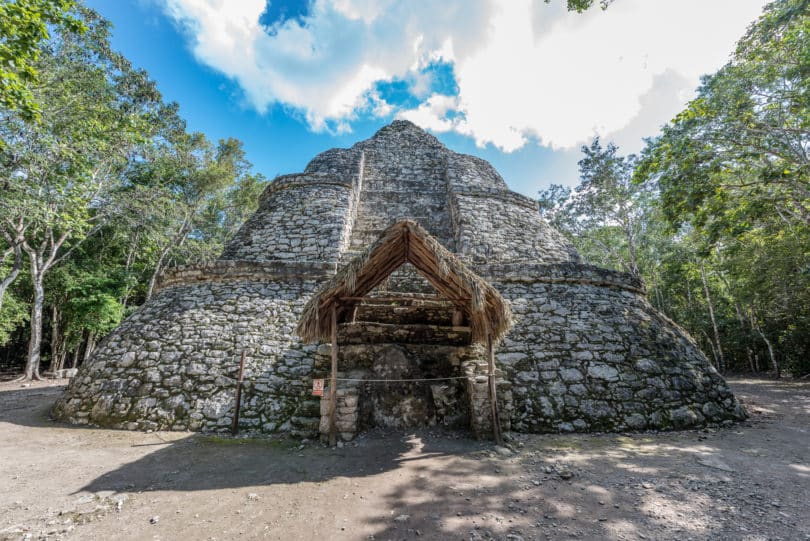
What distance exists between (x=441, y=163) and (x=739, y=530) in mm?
12248

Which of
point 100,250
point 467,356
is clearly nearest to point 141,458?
point 467,356

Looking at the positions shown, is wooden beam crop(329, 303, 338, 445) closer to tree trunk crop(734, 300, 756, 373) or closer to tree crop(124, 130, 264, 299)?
tree crop(124, 130, 264, 299)

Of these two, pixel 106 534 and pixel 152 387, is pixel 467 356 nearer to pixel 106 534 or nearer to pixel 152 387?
pixel 106 534

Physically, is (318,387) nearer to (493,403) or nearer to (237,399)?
(237,399)

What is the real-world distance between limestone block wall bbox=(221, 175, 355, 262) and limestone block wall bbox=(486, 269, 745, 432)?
4598mm

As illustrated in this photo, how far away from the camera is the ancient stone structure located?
15.6ft

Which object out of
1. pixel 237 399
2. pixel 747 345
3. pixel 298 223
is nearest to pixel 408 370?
pixel 237 399

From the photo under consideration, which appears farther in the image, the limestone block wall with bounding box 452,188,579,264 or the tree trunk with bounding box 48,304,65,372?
the tree trunk with bounding box 48,304,65,372

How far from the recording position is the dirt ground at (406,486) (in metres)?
2.40

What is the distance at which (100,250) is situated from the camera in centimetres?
1416

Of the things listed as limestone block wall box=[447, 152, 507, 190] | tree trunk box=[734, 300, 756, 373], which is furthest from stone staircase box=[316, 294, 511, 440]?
tree trunk box=[734, 300, 756, 373]

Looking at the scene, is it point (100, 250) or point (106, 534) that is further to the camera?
point (100, 250)

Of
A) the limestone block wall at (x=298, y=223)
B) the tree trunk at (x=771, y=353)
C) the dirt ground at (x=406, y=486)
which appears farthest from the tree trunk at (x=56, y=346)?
the tree trunk at (x=771, y=353)

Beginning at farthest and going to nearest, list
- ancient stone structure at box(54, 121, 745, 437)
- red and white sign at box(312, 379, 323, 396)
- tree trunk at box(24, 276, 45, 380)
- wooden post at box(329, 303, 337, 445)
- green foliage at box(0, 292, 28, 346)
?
green foliage at box(0, 292, 28, 346)
tree trunk at box(24, 276, 45, 380)
ancient stone structure at box(54, 121, 745, 437)
red and white sign at box(312, 379, 323, 396)
wooden post at box(329, 303, 337, 445)
